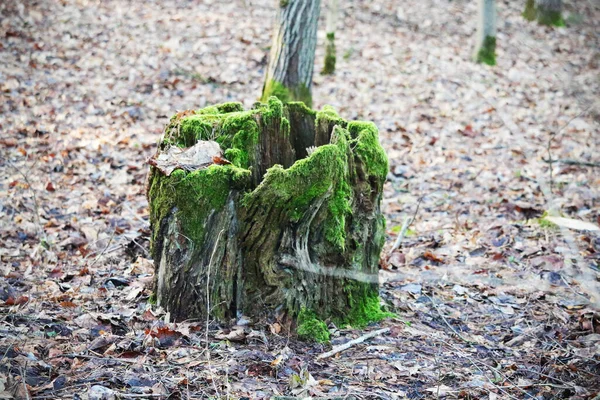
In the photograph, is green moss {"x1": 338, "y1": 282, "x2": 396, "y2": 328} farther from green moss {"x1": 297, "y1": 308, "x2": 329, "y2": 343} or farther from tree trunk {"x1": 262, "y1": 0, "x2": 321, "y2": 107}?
tree trunk {"x1": 262, "y1": 0, "x2": 321, "y2": 107}

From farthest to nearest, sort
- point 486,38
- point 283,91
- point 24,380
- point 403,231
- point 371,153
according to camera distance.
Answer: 1. point 486,38
2. point 283,91
3. point 403,231
4. point 371,153
5. point 24,380

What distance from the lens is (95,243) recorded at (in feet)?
18.5

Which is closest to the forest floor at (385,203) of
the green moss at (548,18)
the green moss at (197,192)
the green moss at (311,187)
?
the green moss at (548,18)

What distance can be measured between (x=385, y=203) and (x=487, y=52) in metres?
7.02

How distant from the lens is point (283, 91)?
8133 mm

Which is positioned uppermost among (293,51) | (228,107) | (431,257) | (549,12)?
(549,12)

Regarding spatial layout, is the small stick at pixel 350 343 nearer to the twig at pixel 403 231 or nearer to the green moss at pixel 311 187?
the green moss at pixel 311 187

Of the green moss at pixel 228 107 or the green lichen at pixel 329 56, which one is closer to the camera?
the green moss at pixel 228 107

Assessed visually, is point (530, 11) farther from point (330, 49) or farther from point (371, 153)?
point (371, 153)

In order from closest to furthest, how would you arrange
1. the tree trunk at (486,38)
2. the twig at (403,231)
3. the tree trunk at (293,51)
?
the twig at (403,231) < the tree trunk at (293,51) < the tree trunk at (486,38)

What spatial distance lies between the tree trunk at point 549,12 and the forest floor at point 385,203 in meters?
0.63

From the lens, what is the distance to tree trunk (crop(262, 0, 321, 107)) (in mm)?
7852

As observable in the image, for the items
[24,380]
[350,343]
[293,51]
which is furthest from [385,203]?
[24,380]

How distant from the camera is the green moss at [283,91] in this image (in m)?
8.12
